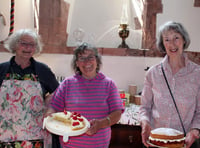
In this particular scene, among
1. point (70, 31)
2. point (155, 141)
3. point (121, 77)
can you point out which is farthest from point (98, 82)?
point (70, 31)

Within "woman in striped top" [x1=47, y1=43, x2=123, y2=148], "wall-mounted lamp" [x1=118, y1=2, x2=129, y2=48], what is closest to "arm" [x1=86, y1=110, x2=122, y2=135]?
"woman in striped top" [x1=47, y1=43, x2=123, y2=148]

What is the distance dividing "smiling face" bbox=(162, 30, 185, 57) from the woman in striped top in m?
0.40

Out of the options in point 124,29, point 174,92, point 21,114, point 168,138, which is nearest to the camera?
point 168,138

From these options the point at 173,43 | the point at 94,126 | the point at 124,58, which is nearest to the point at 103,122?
the point at 94,126

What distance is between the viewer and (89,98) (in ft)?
3.92

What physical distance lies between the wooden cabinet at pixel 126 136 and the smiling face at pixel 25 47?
2.81 ft

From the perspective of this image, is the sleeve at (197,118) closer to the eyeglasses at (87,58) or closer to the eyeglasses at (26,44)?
the eyeglasses at (87,58)

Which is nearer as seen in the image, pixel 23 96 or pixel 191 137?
pixel 191 137

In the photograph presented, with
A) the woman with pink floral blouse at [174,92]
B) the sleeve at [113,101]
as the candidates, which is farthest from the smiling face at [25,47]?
the woman with pink floral blouse at [174,92]

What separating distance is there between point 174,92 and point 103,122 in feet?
1.41

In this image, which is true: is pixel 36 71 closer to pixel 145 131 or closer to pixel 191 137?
pixel 145 131

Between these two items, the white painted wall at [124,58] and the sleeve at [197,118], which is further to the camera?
the white painted wall at [124,58]

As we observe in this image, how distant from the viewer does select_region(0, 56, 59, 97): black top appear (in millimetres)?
1289

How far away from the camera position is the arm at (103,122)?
107 centimetres
